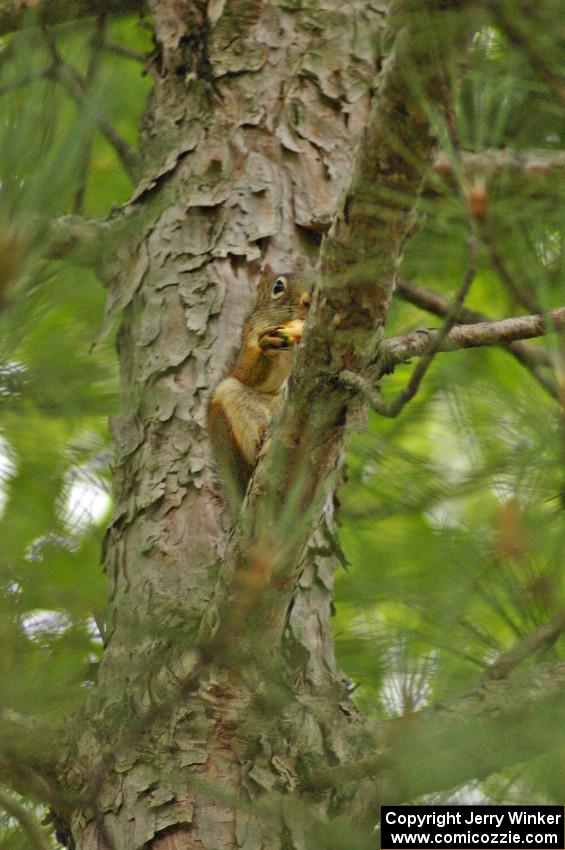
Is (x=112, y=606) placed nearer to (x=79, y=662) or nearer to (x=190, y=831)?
(x=79, y=662)

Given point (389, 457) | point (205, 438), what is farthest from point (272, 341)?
point (389, 457)

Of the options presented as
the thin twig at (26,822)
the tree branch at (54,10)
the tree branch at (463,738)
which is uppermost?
the tree branch at (54,10)

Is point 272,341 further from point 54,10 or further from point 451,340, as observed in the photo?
point 54,10

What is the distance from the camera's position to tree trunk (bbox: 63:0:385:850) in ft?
5.46

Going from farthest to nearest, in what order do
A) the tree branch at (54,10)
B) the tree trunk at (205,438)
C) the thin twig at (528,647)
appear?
the tree branch at (54,10), the tree trunk at (205,438), the thin twig at (528,647)

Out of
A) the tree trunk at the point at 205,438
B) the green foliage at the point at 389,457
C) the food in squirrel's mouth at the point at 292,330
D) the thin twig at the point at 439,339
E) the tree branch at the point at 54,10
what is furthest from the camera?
the tree branch at the point at 54,10

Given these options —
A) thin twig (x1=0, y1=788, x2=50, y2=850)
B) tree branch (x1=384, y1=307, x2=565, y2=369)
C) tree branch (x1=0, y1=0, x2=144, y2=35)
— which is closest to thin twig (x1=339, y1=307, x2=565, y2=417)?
tree branch (x1=384, y1=307, x2=565, y2=369)

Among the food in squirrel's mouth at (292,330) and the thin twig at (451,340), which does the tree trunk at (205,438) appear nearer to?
the food in squirrel's mouth at (292,330)

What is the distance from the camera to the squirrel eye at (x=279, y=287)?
2.21m

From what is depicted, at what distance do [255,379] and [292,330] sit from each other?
0.65 feet

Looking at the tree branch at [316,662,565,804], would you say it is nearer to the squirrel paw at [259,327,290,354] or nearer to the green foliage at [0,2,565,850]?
the green foliage at [0,2,565,850]

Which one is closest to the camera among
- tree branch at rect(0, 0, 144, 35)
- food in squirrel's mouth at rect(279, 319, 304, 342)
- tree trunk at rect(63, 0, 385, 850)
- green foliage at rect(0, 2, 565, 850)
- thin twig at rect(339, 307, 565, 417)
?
green foliage at rect(0, 2, 565, 850)

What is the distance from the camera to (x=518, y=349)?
2.38 metres

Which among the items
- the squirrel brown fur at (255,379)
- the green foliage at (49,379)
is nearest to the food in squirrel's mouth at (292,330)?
the squirrel brown fur at (255,379)
